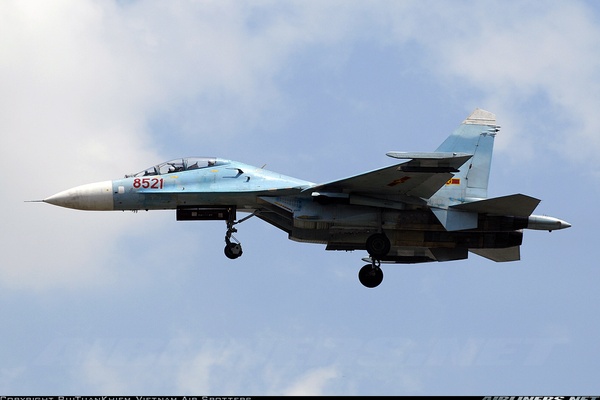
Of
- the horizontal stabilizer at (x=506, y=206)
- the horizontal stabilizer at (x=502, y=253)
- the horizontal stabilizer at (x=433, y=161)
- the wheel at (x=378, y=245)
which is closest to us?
the horizontal stabilizer at (x=433, y=161)

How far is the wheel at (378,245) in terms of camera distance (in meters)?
37.8

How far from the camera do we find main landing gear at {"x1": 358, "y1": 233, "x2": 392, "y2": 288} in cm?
3775

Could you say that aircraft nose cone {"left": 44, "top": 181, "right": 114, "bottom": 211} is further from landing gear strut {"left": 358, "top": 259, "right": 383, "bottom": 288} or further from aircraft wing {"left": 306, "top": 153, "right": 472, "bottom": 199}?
landing gear strut {"left": 358, "top": 259, "right": 383, "bottom": 288}

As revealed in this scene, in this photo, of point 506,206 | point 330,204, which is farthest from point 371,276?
point 506,206

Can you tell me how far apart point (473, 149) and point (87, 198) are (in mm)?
11107

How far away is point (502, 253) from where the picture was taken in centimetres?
3953

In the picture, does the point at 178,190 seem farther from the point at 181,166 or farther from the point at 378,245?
the point at 378,245

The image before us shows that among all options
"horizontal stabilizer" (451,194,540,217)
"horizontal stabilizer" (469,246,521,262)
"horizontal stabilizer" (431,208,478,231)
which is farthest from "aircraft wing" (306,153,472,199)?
"horizontal stabilizer" (469,246,521,262)

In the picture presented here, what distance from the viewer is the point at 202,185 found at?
37719 mm

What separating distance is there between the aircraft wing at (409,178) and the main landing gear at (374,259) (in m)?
1.33

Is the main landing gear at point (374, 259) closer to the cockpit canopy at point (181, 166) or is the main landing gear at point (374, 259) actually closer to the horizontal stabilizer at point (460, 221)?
the horizontal stabilizer at point (460, 221)

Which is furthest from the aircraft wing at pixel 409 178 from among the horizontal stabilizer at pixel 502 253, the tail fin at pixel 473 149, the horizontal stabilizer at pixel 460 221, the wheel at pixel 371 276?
the horizontal stabilizer at pixel 502 253

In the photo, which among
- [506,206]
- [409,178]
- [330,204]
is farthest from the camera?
[330,204]

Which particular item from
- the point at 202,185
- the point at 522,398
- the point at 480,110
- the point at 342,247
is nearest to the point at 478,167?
the point at 480,110
